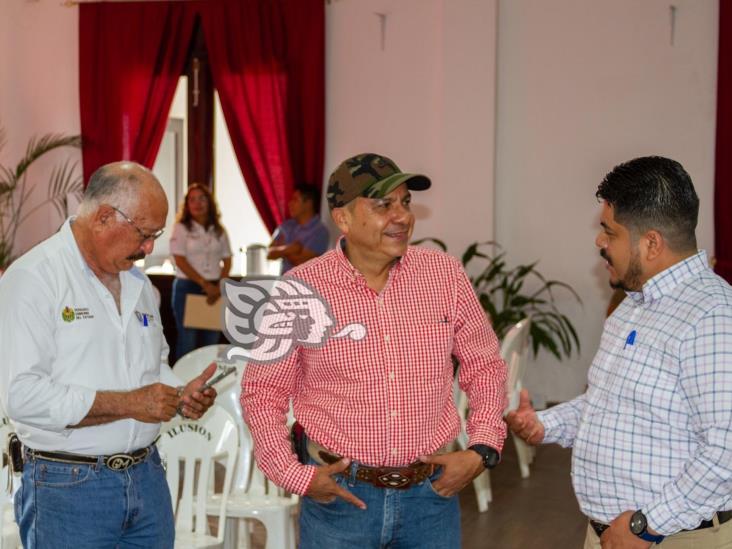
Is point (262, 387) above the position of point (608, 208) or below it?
below

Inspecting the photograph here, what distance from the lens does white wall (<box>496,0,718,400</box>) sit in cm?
736

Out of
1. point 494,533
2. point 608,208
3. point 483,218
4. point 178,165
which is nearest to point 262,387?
point 608,208

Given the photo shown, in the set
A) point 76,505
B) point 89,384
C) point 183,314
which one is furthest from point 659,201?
point 183,314

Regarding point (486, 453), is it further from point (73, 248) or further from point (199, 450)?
point (199, 450)

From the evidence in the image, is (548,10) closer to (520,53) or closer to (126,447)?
(520,53)

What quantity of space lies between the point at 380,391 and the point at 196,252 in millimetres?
5508

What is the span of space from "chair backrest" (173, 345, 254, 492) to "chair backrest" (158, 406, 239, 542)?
195 millimetres

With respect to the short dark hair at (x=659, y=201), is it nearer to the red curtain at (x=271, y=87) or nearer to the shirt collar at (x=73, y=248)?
the shirt collar at (x=73, y=248)

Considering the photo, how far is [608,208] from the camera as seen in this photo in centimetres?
225

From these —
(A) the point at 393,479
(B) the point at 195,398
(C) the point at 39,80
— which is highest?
(C) the point at 39,80

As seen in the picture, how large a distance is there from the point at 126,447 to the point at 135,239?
22.4 inches

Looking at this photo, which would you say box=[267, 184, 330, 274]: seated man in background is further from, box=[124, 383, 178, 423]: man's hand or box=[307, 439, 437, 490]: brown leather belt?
box=[307, 439, 437, 490]: brown leather belt

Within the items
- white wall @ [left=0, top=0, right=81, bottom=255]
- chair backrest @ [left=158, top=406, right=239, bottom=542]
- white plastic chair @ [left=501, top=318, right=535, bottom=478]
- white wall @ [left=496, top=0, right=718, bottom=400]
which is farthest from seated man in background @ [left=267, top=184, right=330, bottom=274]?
chair backrest @ [left=158, top=406, right=239, bottom=542]

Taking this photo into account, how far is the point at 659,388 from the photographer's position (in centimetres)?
211
